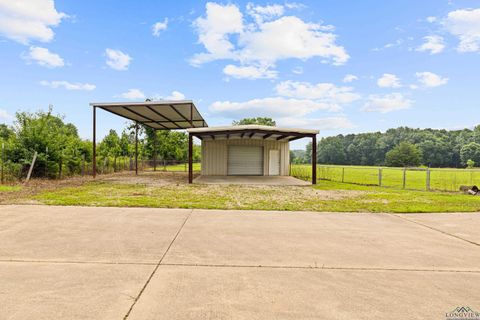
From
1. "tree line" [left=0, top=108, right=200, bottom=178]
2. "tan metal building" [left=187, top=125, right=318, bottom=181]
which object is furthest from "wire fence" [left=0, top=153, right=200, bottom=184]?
"tan metal building" [left=187, top=125, right=318, bottom=181]

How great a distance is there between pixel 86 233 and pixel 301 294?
11.0 feet

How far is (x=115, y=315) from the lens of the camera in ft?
5.91

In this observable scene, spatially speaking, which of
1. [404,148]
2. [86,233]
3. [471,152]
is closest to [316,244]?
[86,233]

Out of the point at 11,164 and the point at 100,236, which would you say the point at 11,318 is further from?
the point at 11,164

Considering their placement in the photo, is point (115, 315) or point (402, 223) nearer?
point (115, 315)

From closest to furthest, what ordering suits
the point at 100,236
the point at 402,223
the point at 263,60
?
1. the point at 100,236
2. the point at 402,223
3. the point at 263,60

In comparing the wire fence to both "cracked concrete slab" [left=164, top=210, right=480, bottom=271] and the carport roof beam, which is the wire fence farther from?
"cracked concrete slab" [left=164, top=210, right=480, bottom=271]

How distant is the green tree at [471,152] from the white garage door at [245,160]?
194 feet

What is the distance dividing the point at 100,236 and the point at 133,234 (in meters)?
0.46

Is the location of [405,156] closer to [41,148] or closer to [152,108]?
[152,108]

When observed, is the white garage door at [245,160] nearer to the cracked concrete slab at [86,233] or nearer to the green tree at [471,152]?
the cracked concrete slab at [86,233]

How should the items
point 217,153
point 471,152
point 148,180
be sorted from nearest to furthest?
point 148,180 → point 217,153 → point 471,152

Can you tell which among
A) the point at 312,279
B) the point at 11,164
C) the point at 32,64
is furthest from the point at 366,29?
the point at 32,64

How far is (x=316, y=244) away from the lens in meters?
3.50
